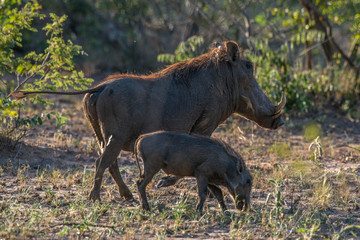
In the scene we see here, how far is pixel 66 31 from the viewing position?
13.8m

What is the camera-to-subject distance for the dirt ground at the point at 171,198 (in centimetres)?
409

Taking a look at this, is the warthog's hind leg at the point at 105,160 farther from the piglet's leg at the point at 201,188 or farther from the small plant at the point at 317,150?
the small plant at the point at 317,150

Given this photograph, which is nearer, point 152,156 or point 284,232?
point 284,232

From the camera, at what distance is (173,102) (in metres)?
5.12

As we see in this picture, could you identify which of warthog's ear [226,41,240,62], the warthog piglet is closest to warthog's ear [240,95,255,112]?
warthog's ear [226,41,240,62]

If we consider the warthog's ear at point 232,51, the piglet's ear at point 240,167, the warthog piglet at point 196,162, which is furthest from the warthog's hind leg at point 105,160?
the warthog's ear at point 232,51

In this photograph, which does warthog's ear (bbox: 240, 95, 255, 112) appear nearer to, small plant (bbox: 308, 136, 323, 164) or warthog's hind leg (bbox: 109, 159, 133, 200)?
small plant (bbox: 308, 136, 323, 164)

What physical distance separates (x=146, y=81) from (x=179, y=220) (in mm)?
1468

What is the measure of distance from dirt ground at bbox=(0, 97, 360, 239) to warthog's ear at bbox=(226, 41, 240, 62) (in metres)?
0.83

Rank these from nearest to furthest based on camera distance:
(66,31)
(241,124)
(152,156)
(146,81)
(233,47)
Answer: (152,156)
(146,81)
(233,47)
(241,124)
(66,31)

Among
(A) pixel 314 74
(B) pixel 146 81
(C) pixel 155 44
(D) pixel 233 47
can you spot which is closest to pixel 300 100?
(A) pixel 314 74

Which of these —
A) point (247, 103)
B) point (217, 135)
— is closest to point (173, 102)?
point (247, 103)

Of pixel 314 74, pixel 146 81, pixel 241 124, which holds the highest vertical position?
pixel 146 81

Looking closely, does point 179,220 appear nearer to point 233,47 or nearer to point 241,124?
point 233,47
